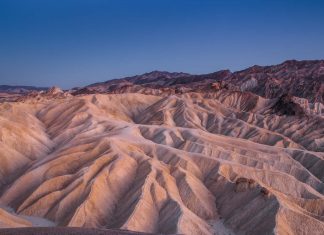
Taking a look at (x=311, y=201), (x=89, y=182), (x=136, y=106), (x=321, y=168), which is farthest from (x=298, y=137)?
(x=89, y=182)

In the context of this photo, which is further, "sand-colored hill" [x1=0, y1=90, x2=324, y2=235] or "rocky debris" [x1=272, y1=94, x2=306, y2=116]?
"rocky debris" [x1=272, y1=94, x2=306, y2=116]

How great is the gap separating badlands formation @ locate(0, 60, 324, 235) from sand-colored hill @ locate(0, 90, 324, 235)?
0.13 meters

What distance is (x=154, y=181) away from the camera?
170ft

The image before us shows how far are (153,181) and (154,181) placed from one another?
0.13 m

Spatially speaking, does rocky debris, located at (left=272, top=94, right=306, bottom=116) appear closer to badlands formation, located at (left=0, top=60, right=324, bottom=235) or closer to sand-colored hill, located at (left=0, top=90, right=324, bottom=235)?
badlands formation, located at (left=0, top=60, right=324, bottom=235)

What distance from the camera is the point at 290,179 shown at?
5709 centimetres

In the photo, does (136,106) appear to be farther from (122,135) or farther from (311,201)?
(311,201)

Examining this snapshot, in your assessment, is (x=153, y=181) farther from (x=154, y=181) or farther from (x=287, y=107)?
(x=287, y=107)

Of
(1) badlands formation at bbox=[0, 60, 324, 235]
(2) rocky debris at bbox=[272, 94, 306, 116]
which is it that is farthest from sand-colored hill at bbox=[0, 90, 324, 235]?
(2) rocky debris at bbox=[272, 94, 306, 116]

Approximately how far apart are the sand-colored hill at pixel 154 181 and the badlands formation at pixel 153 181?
0.13m

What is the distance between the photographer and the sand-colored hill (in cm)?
4556

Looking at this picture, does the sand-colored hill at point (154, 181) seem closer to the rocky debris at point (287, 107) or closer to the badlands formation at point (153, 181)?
the badlands formation at point (153, 181)

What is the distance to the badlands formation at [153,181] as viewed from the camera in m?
45.6

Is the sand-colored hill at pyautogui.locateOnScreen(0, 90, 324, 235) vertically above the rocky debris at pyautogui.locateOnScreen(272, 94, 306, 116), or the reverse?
the sand-colored hill at pyautogui.locateOnScreen(0, 90, 324, 235)
